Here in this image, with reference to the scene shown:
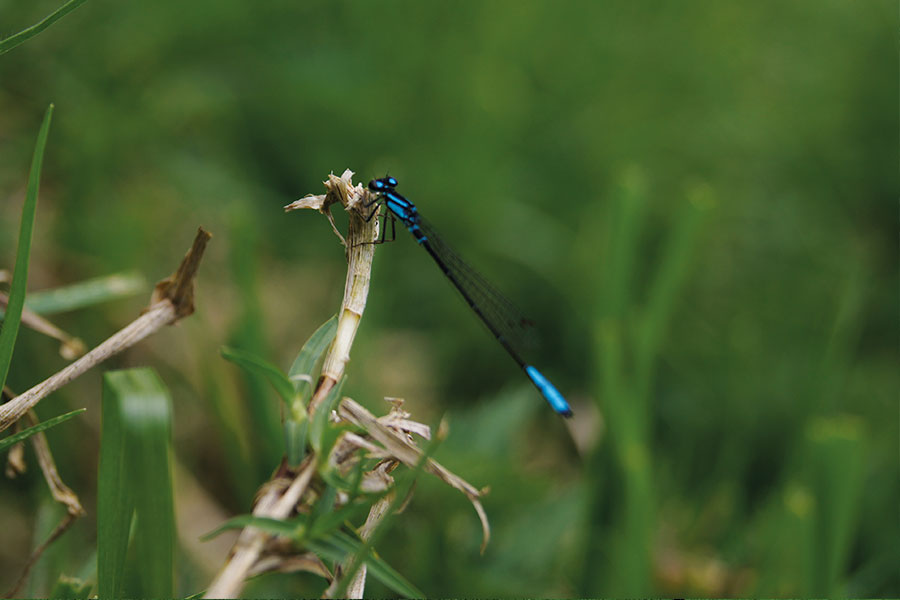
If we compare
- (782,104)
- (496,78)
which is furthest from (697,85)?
(496,78)

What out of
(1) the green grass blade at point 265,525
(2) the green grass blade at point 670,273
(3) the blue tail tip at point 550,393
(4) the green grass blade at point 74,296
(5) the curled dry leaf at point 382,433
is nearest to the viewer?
(1) the green grass blade at point 265,525

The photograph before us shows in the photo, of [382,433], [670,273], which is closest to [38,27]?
[382,433]

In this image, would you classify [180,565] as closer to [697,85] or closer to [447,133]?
[447,133]

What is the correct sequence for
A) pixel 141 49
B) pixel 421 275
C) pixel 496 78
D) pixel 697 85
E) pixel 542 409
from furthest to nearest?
1. pixel 697 85
2. pixel 496 78
3. pixel 421 275
4. pixel 542 409
5. pixel 141 49

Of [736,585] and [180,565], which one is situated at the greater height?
[736,585]

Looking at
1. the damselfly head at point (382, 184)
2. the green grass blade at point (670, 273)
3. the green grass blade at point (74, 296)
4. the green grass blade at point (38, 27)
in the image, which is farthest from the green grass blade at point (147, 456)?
the green grass blade at point (670, 273)

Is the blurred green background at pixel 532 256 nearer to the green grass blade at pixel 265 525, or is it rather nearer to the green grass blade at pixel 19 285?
the green grass blade at pixel 19 285
